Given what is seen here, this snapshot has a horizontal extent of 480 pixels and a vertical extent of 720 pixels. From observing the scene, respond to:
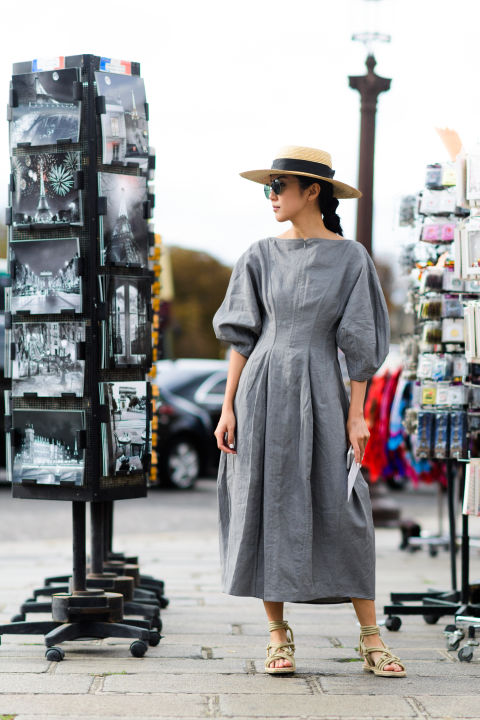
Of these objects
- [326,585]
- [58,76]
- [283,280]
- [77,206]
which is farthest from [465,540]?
[58,76]

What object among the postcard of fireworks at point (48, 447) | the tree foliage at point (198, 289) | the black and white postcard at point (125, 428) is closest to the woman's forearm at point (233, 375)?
the black and white postcard at point (125, 428)

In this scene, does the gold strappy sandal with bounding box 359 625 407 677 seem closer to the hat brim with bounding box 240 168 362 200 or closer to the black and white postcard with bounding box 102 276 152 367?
the black and white postcard with bounding box 102 276 152 367

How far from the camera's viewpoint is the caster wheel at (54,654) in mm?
4809

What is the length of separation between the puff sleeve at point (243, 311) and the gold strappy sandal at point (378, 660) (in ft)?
3.96

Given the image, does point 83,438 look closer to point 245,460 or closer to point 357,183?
point 245,460

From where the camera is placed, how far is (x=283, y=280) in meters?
4.74

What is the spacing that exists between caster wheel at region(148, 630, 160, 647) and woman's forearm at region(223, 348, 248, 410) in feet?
3.62

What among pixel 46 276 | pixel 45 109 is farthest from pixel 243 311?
pixel 45 109

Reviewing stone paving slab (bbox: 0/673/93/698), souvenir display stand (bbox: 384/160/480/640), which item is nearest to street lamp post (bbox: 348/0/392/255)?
souvenir display stand (bbox: 384/160/480/640)

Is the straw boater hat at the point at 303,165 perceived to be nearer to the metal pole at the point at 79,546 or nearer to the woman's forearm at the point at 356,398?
the woman's forearm at the point at 356,398

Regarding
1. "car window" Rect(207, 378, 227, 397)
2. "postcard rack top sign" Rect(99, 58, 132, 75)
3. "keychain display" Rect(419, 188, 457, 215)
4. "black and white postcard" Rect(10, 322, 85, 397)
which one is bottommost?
"car window" Rect(207, 378, 227, 397)

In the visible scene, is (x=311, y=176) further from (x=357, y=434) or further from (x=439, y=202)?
(x=439, y=202)

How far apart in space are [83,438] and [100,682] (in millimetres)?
1089

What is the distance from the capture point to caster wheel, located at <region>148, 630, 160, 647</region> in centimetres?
512
